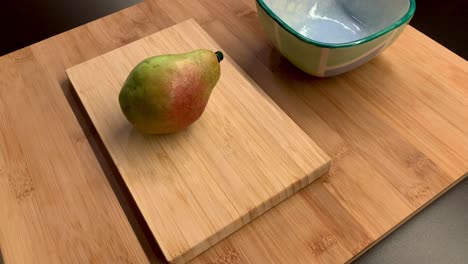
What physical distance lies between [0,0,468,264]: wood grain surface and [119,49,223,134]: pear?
0.09 meters

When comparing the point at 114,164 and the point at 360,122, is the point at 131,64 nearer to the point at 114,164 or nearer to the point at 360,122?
the point at 114,164

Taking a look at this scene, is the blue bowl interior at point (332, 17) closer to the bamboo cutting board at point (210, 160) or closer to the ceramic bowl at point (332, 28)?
the ceramic bowl at point (332, 28)

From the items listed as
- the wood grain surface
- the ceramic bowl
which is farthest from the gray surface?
the ceramic bowl

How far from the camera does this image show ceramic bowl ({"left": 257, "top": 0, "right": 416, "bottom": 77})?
1.61 ft

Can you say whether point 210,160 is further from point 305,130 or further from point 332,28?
point 332,28

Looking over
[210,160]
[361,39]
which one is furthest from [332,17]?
[210,160]

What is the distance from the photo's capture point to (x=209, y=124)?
0.51 m

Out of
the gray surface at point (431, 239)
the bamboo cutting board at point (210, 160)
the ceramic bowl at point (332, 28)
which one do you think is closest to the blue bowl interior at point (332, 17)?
the ceramic bowl at point (332, 28)

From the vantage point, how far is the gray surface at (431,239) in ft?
1.50

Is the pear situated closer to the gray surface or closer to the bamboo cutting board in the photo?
the bamboo cutting board

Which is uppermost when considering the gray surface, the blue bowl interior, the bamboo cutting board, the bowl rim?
the bowl rim

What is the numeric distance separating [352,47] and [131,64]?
282 mm

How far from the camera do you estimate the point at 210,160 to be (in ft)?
1.56

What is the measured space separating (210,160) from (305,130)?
0.12 m
